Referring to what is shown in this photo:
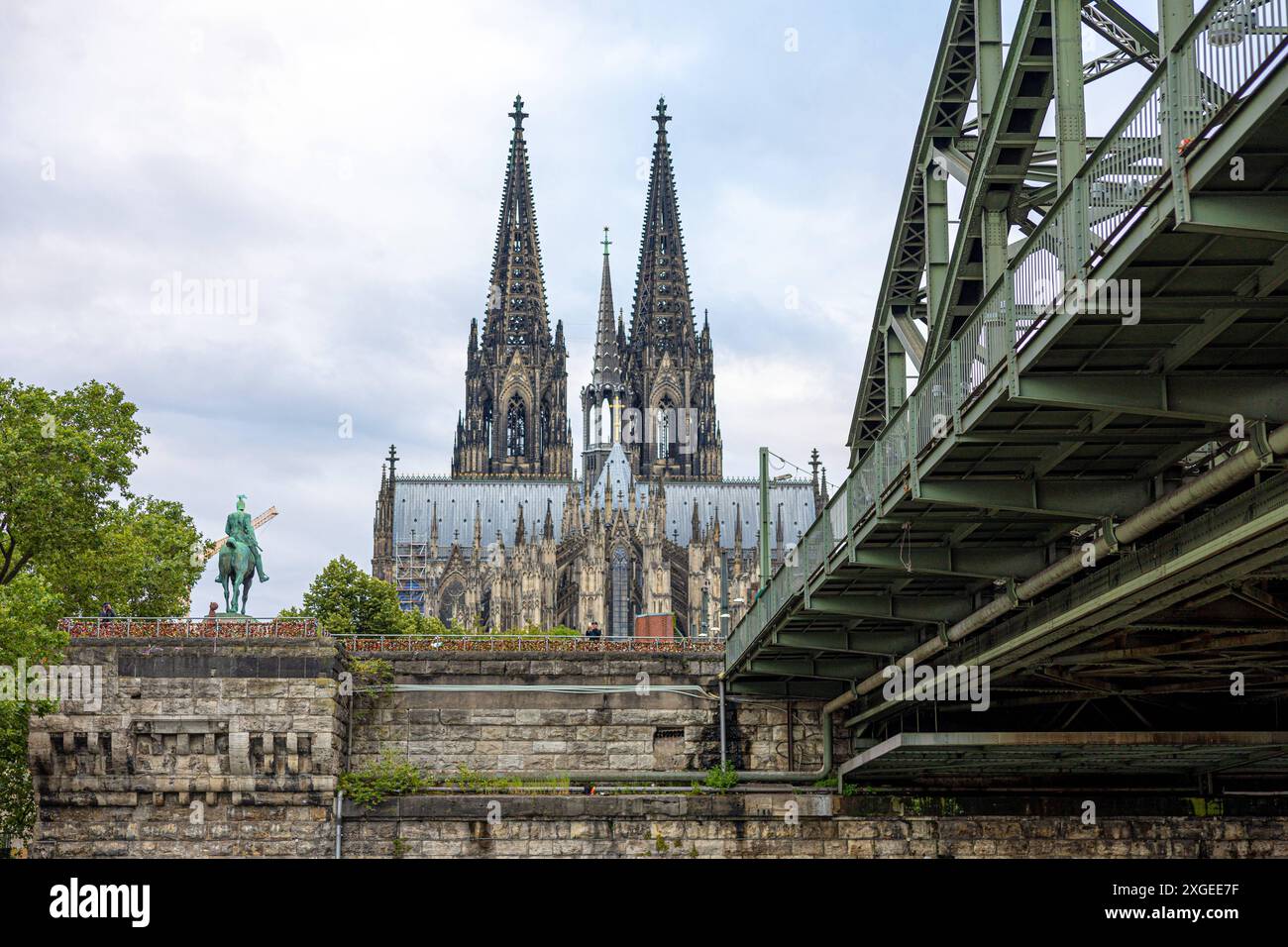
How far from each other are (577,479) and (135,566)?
99.2 metres

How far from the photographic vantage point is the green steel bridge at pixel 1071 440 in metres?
14.0

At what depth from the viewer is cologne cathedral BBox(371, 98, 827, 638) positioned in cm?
13325

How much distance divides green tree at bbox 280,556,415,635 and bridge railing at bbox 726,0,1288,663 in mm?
61614

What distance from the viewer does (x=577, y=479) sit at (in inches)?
6093

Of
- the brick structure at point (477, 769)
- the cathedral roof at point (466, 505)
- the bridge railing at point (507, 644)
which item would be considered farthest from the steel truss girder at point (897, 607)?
the cathedral roof at point (466, 505)

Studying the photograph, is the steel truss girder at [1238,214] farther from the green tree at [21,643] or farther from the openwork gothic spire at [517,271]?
the openwork gothic spire at [517,271]

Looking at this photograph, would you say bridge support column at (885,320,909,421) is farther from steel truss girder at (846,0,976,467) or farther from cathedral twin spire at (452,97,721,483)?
cathedral twin spire at (452,97,721,483)

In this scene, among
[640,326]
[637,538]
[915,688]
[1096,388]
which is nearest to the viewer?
[1096,388]

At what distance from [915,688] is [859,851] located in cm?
1045

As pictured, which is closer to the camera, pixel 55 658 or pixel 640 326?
pixel 55 658

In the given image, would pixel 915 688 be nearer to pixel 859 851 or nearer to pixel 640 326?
pixel 859 851

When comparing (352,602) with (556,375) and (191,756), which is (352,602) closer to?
(191,756)
